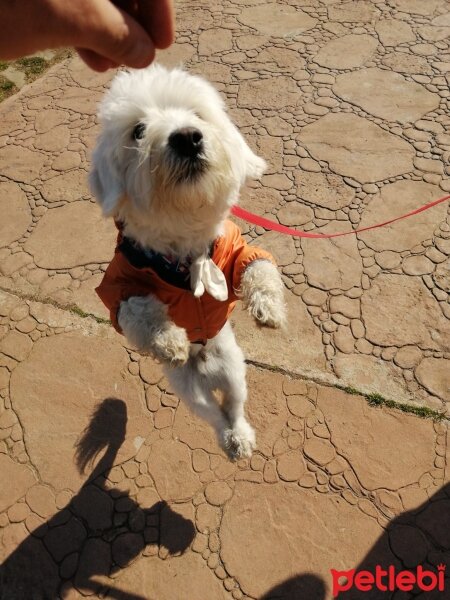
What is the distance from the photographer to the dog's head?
1.98 metres

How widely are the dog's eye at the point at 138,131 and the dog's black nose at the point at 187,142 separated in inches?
7.1

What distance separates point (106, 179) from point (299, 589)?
8.32 feet

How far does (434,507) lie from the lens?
2.86 m

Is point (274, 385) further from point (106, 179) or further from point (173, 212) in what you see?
point (106, 179)

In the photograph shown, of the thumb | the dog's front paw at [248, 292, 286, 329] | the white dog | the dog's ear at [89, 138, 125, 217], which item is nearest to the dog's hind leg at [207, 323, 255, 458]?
the white dog

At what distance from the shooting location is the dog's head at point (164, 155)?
6.49 ft

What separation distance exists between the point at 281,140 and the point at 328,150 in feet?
1.85

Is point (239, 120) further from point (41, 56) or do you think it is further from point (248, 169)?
point (41, 56)

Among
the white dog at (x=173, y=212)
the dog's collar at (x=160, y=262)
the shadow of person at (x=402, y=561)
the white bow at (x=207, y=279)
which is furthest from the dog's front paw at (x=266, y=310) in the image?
the shadow of person at (x=402, y=561)

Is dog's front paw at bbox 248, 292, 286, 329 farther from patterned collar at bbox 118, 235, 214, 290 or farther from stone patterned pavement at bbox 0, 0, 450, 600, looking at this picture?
stone patterned pavement at bbox 0, 0, 450, 600

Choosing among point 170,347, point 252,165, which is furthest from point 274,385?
point 252,165

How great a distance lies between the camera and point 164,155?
1957 mm

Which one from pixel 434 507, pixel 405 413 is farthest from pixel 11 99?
pixel 434 507

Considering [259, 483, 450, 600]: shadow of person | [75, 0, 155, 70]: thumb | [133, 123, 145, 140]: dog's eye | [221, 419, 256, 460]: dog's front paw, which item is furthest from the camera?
[221, 419, 256, 460]: dog's front paw
